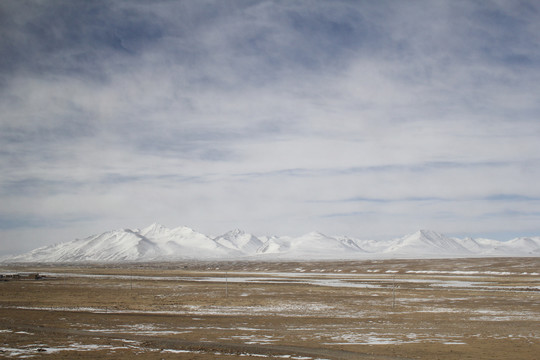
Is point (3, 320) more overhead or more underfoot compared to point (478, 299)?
more overhead

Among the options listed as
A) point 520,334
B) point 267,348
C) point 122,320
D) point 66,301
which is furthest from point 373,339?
point 66,301

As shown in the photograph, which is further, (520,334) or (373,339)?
(520,334)

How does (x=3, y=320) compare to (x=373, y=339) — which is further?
(x=3, y=320)

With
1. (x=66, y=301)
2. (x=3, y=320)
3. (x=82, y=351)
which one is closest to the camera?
(x=82, y=351)

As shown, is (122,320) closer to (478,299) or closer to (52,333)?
(52,333)

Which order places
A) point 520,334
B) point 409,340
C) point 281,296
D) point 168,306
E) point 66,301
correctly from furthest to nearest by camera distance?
point 281,296 → point 66,301 → point 168,306 → point 520,334 → point 409,340

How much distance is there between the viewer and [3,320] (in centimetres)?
3142

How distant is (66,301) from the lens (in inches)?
1871

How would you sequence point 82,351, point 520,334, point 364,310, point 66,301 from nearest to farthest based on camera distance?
1. point 82,351
2. point 520,334
3. point 364,310
4. point 66,301

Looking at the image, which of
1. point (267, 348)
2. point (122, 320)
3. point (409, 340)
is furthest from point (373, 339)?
point (122, 320)

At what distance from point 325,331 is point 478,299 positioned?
29879 mm

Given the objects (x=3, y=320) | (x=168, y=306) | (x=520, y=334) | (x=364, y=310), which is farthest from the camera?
(x=168, y=306)

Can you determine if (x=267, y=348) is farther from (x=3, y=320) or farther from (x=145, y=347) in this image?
(x=3, y=320)

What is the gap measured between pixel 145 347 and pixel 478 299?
4093cm
